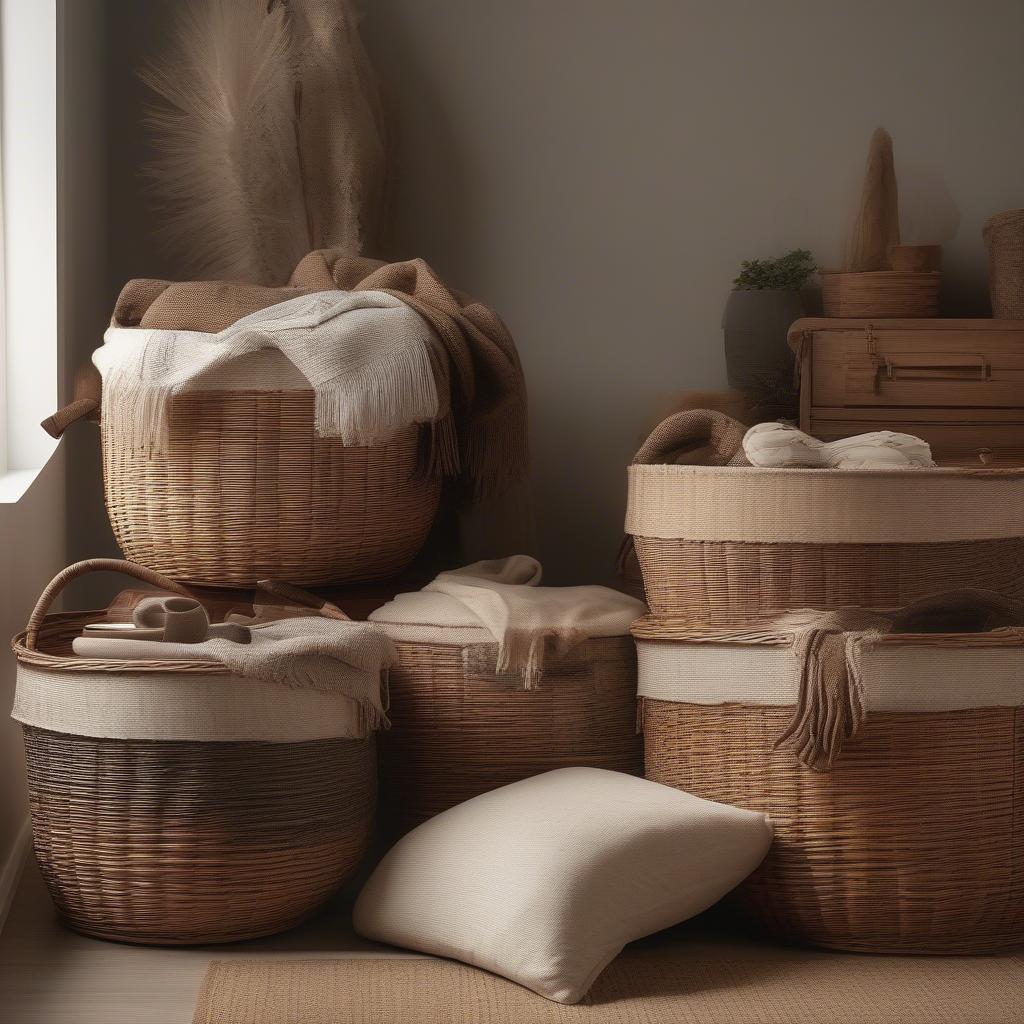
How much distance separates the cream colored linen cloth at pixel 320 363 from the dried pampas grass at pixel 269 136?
A: 1.92 ft

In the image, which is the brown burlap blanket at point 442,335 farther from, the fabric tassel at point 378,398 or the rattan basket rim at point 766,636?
the rattan basket rim at point 766,636

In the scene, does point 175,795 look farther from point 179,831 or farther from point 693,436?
point 693,436

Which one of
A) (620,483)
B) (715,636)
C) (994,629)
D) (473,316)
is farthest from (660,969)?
(620,483)

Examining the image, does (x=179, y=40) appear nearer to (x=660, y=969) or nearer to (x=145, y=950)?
(x=145, y=950)

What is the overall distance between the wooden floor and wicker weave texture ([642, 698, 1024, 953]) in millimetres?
100

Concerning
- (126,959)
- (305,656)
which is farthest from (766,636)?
(126,959)

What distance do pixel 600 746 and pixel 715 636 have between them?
37 cm

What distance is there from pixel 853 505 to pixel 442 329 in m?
0.77

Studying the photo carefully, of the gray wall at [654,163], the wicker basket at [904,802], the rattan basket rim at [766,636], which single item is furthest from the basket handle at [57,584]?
the gray wall at [654,163]

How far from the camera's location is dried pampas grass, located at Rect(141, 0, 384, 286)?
257cm

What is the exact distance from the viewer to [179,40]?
8.76ft

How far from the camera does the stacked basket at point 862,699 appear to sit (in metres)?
1.68

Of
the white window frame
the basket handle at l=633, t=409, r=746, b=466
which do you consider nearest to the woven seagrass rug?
the basket handle at l=633, t=409, r=746, b=466

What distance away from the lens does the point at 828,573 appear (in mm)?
1766
